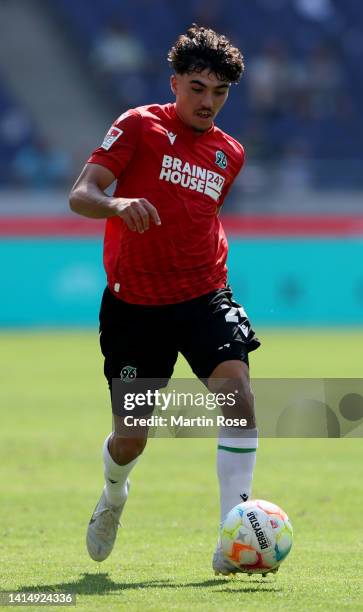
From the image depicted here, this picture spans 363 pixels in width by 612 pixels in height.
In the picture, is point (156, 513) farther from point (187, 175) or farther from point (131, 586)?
point (187, 175)

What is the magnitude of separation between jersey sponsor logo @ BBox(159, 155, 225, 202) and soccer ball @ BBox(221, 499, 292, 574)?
60.9 inches

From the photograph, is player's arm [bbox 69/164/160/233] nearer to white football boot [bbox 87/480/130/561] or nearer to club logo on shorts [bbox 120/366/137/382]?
club logo on shorts [bbox 120/366/137/382]

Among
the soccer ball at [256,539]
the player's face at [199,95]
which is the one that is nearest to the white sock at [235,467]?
the soccer ball at [256,539]

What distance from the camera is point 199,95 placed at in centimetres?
573

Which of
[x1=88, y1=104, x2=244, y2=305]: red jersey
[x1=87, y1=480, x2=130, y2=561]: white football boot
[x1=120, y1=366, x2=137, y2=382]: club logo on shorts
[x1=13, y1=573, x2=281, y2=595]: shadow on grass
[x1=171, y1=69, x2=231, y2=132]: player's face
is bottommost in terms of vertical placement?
[x1=13, y1=573, x2=281, y2=595]: shadow on grass

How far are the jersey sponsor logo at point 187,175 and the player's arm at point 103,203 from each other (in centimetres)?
32

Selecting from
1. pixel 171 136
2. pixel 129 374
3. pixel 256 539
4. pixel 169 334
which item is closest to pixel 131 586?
pixel 256 539

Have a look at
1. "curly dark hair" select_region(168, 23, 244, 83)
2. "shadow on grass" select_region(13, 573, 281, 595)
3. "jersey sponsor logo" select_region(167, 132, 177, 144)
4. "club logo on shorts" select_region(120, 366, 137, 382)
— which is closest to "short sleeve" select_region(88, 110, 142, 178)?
"jersey sponsor logo" select_region(167, 132, 177, 144)

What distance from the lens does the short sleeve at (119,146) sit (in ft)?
18.5

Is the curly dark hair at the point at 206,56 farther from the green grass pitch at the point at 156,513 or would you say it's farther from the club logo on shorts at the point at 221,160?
the green grass pitch at the point at 156,513

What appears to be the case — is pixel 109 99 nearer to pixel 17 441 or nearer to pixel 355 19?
pixel 355 19

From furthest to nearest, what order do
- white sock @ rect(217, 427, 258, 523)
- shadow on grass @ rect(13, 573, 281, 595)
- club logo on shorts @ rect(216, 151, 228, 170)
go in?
club logo on shorts @ rect(216, 151, 228, 170), white sock @ rect(217, 427, 258, 523), shadow on grass @ rect(13, 573, 281, 595)

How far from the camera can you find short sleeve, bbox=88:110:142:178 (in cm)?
565

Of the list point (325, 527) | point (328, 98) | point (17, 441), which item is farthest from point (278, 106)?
point (325, 527)
